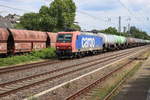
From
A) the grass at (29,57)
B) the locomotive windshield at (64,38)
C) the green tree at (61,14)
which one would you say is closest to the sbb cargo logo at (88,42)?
the locomotive windshield at (64,38)

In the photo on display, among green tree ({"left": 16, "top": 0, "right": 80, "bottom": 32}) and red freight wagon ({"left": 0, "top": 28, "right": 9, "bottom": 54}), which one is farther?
green tree ({"left": 16, "top": 0, "right": 80, "bottom": 32})

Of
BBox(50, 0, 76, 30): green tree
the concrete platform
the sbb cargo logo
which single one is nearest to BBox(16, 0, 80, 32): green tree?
BBox(50, 0, 76, 30): green tree

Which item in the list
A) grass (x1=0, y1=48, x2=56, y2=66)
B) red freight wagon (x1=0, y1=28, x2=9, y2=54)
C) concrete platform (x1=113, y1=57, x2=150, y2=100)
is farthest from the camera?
red freight wagon (x1=0, y1=28, x2=9, y2=54)

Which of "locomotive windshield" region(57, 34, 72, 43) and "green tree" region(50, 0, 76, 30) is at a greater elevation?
"green tree" region(50, 0, 76, 30)

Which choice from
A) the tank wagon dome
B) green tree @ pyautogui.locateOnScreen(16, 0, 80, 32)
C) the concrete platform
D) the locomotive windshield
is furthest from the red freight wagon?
green tree @ pyautogui.locateOnScreen(16, 0, 80, 32)

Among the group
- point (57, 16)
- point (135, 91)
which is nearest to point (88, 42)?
point (135, 91)

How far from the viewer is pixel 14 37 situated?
28.8 meters

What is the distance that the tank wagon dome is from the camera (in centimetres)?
2931

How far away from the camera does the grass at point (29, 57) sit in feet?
79.4

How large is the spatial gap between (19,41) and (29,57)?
2.14 meters

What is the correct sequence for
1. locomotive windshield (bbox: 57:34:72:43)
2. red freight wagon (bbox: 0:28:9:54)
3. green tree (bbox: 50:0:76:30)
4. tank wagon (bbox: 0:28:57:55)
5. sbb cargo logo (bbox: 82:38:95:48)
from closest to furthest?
red freight wagon (bbox: 0:28:9:54) → tank wagon (bbox: 0:28:57:55) → locomotive windshield (bbox: 57:34:72:43) → sbb cargo logo (bbox: 82:38:95:48) → green tree (bbox: 50:0:76:30)

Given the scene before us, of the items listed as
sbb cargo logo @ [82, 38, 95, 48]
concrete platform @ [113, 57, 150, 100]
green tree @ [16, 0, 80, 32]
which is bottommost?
concrete platform @ [113, 57, 150, 100]

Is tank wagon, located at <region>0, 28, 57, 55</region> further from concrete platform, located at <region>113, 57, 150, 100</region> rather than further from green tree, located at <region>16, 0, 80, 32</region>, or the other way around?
green tree, located at <region>16, 0, 80, 32</region>

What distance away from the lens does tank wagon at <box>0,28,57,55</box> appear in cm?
2739
